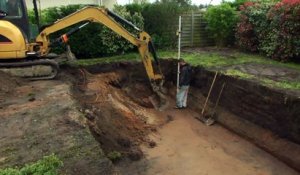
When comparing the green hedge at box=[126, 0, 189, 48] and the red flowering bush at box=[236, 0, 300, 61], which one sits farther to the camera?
the green hedge at box=[126, 0, 189, 48]

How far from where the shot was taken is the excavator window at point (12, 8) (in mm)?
10805

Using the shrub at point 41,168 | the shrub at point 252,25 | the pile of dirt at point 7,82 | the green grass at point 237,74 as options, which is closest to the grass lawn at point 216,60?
the green grass at point 237,74

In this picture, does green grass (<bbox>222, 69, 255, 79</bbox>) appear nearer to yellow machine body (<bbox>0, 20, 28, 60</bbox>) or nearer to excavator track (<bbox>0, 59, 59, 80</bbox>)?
excavator track (<bbox>0, 59, 59, 80</bbox>)

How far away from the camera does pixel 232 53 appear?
51.0ft

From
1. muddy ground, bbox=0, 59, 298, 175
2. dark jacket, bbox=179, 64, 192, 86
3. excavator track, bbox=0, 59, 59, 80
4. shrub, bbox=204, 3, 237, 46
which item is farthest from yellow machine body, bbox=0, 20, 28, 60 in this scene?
shrub, bbox=204, 3, 237, 46

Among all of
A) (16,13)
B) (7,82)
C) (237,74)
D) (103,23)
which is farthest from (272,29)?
(7,82)

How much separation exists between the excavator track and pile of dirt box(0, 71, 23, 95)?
27cm

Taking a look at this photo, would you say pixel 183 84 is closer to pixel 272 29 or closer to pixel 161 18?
pixel 272 29

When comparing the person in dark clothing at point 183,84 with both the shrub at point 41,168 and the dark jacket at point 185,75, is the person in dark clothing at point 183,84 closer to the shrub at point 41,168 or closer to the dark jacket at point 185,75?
the dark jacket at point 185,75

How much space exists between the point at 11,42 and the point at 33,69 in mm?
1088

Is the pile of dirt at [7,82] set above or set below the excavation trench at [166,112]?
above

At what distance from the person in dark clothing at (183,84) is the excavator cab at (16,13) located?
5355mm

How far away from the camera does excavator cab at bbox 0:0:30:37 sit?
10.8 metres

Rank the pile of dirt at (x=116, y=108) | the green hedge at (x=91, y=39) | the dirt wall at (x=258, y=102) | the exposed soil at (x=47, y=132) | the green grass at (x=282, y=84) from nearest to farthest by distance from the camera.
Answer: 1. the exposed soil at (x=47, y=132)
2. the pile of dirt at (x=116, y=108)
3. the dirt wall at (x=258, y=102)
4. the green grass at (x=282, y=84)
5. the green hedge at (x=91, y=39)
